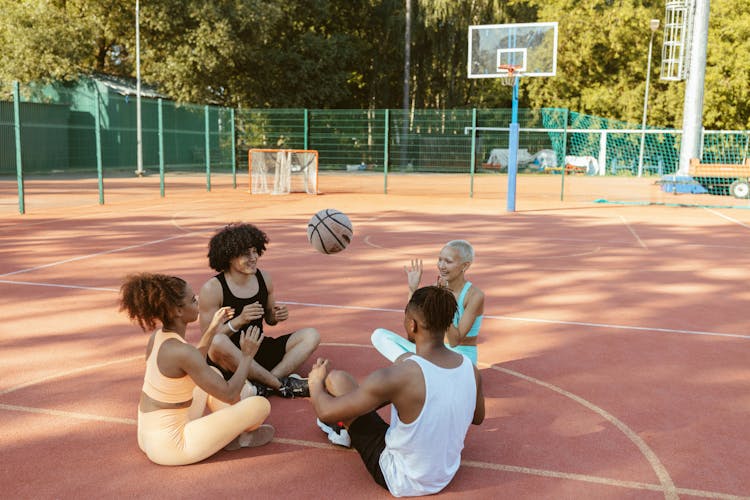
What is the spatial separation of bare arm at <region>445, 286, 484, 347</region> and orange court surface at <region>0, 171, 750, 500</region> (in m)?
0.53

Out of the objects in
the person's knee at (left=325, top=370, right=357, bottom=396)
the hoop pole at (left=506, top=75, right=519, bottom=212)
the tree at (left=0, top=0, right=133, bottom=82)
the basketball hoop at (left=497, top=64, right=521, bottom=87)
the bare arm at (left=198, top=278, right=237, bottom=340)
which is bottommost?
the person's knee at (left=325, top=370, right=357, bottom=396)

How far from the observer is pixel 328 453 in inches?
162

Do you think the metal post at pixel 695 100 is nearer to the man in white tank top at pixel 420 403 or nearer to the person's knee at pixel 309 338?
the person's knee at pixel 309 338

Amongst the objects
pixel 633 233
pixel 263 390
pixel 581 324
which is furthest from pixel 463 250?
pixel 633 233

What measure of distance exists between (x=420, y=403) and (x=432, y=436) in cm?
20

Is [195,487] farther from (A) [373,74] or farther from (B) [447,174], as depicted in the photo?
(A) [373,74]

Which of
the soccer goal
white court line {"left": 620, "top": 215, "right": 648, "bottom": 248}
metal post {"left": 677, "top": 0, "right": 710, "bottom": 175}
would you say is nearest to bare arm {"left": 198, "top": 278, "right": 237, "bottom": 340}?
white court line {"left": 620, "top": 215, "right": 648, "bottom": 248}

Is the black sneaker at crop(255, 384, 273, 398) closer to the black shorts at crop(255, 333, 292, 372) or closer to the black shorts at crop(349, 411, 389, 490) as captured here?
the black shorts at crop(255, 333, 292, 372)

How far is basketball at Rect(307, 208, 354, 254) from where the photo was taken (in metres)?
6.81

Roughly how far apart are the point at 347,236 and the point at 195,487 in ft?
11.8

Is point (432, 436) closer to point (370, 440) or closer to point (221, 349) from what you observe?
point (370, 440)

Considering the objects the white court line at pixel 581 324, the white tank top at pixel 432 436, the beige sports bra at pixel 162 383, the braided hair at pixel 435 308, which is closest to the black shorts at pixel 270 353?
the beige sports bra at pixel 162 383

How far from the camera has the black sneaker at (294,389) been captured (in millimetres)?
4969

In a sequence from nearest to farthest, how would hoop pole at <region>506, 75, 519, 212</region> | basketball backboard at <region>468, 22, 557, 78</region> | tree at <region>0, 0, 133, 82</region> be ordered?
1. hoop pole at <region>506, 75, 519, 212</region>
2. basketball backboard at <region>468, 22, 557, 78</region>
3. tree at <region>0, 0, 133, 82</region>
